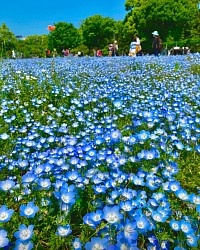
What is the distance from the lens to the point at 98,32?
150 feet

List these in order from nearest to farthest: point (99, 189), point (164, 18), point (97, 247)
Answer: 1. point (97, 247)
2. point (99, 189)
3. point (164, 18)

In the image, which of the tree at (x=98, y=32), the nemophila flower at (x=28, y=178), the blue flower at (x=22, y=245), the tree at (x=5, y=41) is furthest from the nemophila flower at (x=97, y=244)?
the tree at (x=98, y=32)

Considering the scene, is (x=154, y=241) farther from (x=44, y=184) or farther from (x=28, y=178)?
(x=28, y=178)

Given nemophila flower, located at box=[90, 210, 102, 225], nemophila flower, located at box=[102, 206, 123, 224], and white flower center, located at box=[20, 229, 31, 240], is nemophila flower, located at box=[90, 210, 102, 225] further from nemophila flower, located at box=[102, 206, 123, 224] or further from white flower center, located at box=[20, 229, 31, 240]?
white flower center, located at box=[20, 229, 31, 240]

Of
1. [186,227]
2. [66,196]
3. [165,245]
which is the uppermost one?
[66,196]

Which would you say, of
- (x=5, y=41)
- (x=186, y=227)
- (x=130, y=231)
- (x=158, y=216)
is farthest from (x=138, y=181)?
(x=5, y=41)

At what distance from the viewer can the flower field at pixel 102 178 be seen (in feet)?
4.50

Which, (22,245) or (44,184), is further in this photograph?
(44,184)

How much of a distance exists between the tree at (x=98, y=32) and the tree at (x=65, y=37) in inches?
122

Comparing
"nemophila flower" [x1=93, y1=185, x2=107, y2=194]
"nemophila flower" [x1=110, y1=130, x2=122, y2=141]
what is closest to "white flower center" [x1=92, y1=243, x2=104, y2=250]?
"nemophila flower" [x1=93, y1=185, x2=107, y2=194]

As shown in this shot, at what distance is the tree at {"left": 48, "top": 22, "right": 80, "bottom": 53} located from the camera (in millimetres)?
48906

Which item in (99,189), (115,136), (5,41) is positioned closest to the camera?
(99,189)

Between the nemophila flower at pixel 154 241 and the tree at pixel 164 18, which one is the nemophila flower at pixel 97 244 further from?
the tree at pixel 164 18

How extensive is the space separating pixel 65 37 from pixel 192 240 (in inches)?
1977
